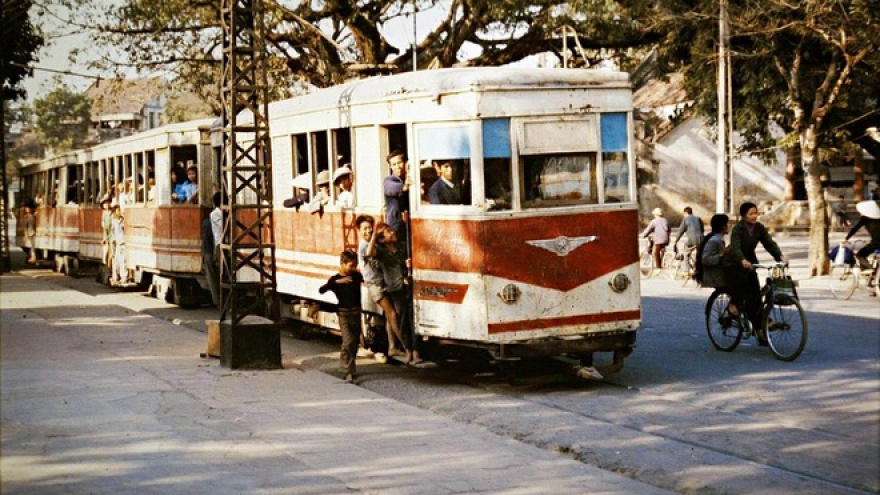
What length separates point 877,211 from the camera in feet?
67.3

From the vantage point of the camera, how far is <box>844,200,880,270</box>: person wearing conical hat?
20516mm

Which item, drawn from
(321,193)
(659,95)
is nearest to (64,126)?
(659,95)

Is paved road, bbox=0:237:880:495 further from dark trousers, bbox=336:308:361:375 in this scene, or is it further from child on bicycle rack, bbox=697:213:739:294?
child on bicycle rack, bbox=697:213:739:294

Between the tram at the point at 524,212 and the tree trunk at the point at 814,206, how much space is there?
44.9 feet

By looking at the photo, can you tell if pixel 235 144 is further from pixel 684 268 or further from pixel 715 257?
pixel 684 268

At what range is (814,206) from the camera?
2569 centimetres

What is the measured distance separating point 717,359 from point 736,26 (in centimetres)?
1408

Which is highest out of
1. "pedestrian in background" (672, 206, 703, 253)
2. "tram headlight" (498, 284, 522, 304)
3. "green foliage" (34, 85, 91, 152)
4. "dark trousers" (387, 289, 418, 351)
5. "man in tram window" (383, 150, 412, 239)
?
"green foliage" (34, 85, 91, 152)

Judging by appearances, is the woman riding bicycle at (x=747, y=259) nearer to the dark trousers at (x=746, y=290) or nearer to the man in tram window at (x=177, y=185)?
the dark trousers at (x=746, y=290)

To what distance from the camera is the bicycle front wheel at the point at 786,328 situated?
13.7 metres

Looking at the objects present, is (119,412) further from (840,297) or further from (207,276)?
(840,297)

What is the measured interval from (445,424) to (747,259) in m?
5.52

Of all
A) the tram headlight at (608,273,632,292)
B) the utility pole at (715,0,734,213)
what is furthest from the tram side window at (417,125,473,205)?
the utility pole at (715,0,734,213)

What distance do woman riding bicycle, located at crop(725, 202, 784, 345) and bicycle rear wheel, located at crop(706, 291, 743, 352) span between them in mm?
170
